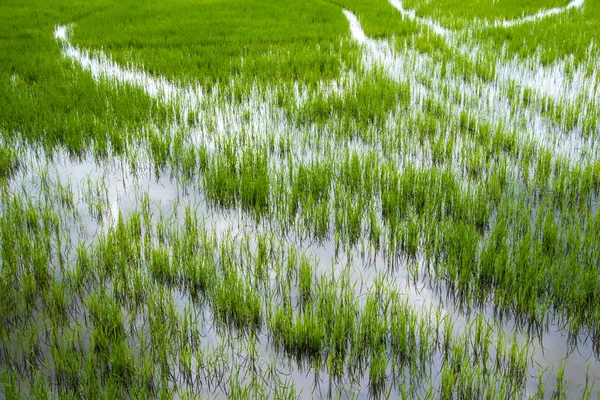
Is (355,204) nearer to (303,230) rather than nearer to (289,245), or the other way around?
(303,230)

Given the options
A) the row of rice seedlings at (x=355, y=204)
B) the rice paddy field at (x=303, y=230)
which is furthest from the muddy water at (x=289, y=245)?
the row of rice seedlings at (x=355, y=204)

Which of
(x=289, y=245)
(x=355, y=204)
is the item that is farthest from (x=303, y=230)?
(x=355, y=204)

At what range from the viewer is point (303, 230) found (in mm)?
2922

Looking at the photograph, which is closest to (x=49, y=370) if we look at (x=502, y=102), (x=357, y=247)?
(x=357, y=247)

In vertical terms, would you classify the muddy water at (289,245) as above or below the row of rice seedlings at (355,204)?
below

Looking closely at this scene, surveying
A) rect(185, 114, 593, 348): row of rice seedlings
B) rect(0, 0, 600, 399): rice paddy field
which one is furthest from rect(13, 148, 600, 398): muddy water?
rect(185, 114, 593, 348): row of rice seedlings

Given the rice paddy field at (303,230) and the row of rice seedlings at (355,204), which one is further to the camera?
the row of rice seedlings at (355,204)

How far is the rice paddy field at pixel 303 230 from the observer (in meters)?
1.91

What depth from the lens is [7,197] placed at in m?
3.30

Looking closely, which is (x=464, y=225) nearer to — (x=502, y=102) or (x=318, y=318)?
(x=318, y=318)

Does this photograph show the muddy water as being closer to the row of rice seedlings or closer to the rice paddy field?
the rice paddy field

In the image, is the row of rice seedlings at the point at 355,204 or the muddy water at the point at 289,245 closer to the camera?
the muddy water at the point at 289,245

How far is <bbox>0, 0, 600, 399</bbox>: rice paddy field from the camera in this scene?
1911mm

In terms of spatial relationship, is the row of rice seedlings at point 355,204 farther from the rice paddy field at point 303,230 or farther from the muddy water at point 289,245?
the muddy water at point 289,245
